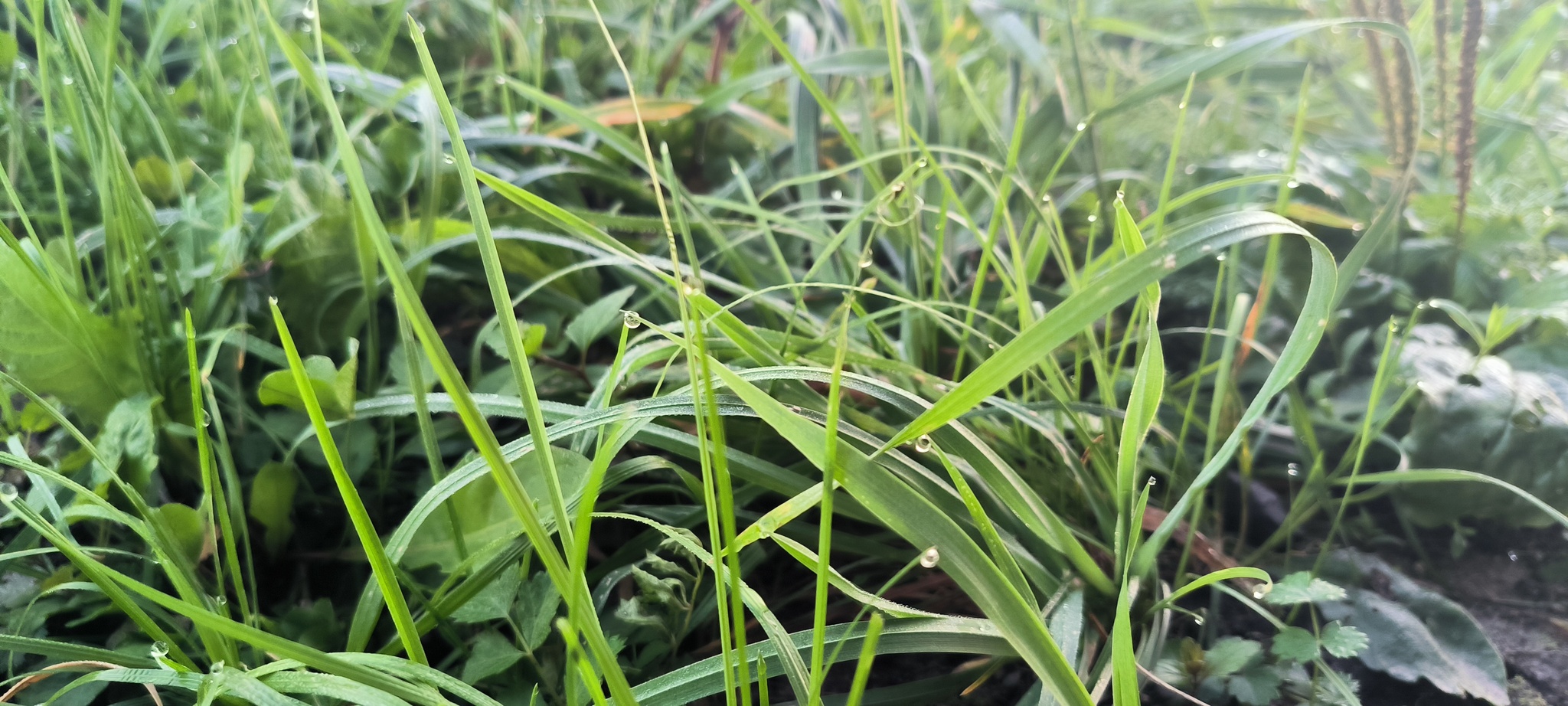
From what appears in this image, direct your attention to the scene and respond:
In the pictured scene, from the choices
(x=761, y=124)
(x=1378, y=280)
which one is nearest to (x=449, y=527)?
(x=761, y=124)

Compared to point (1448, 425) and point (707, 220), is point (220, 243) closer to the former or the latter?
point (707, 220)

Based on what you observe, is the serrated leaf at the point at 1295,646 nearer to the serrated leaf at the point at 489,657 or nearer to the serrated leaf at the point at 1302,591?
the serrated leaf at the point at 1302,591

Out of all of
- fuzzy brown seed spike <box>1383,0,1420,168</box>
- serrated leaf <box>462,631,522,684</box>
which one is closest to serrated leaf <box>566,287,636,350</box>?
serrated leaf <box>462,631,522,684</box>

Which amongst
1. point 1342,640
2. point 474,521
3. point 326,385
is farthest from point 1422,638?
point 326,385

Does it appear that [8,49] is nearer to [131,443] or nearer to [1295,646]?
[131,443]

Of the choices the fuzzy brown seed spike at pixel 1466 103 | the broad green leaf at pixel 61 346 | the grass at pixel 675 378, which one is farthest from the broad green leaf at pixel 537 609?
the fuzzy brown seed spike at pixel 1466 103

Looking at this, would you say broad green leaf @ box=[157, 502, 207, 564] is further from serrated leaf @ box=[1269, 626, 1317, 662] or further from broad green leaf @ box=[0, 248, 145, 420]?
serrated leaf @ box=[1269, 626, 1317, 662]
